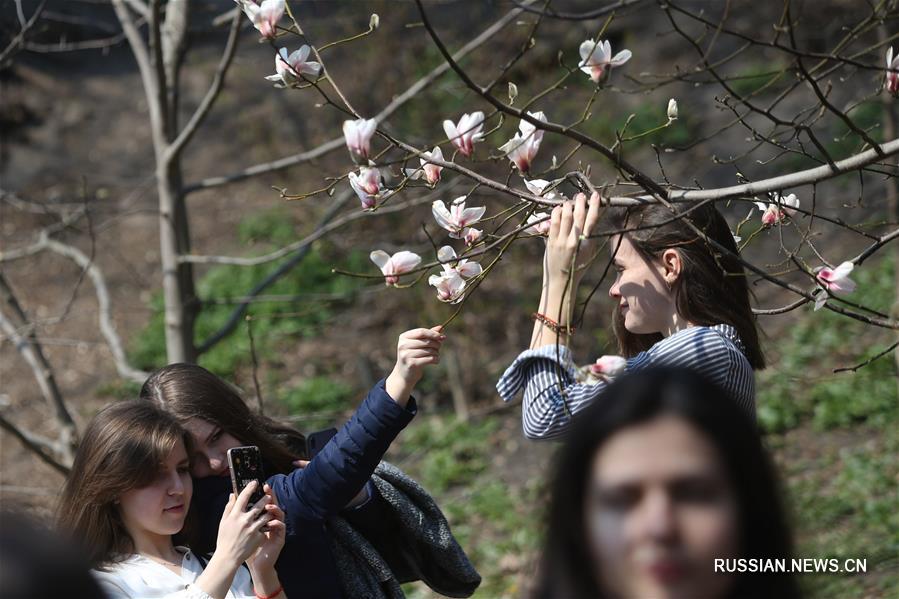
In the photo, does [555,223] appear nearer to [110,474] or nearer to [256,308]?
[110,474]

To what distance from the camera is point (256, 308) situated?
26.4 feet

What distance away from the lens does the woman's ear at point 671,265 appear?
82.4 inches

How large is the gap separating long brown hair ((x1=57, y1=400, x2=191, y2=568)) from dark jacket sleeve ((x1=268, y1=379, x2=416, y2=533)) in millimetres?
341

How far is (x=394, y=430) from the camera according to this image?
2.21 m

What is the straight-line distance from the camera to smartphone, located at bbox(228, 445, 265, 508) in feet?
7.27

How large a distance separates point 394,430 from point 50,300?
738 cm

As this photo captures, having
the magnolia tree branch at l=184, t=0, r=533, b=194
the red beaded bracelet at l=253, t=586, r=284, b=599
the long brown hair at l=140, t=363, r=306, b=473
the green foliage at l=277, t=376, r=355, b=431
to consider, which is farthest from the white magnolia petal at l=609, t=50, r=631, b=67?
the green foliage at l=277, t=376, r=355, b=431

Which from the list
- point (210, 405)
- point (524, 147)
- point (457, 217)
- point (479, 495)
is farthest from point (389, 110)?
point (479, 495)

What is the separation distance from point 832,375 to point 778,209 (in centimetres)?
437

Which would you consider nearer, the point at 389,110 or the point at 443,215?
the point at 443,215

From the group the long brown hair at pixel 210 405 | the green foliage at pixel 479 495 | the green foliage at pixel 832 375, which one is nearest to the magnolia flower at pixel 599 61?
the long brown hair at pixel 210 405

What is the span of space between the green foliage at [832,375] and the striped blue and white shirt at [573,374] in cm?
417

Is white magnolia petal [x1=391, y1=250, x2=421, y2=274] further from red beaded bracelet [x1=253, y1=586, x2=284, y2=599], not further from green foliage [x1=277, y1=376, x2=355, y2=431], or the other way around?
green foliage [x1=277, y1=376, x2=355, y2=431]

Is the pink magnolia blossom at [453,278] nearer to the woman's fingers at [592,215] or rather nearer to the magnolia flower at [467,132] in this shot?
the magnolia flower at [467,132]
